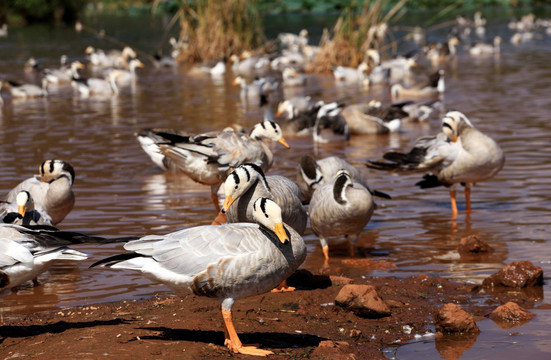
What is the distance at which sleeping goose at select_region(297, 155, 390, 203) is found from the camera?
9.95 metres

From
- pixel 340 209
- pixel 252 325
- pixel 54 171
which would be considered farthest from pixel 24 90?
pixel 252 325

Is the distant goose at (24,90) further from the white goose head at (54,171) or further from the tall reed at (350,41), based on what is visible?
the white goose head at (54,171)

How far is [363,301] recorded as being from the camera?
6.74m

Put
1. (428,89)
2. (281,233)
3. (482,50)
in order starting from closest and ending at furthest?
(281,233), (428,89), (482,50)

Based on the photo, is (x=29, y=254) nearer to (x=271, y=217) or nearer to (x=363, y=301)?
(x=271, y=217)

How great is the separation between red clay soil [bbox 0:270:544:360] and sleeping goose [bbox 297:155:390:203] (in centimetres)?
230

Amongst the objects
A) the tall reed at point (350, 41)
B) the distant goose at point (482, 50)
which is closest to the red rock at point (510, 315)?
Answer: the tall reed at point (350, 41)

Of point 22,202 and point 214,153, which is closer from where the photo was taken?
point 22,202

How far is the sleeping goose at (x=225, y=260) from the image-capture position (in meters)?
5.86

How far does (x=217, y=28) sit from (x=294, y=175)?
20.9 m

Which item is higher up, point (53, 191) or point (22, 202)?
point (22, 202)

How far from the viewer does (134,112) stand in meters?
21.6

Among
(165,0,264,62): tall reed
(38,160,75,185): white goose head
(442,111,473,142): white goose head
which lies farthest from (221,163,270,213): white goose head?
(165,0,264,62): tall reed

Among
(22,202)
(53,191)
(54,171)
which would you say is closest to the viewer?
(22,202)
